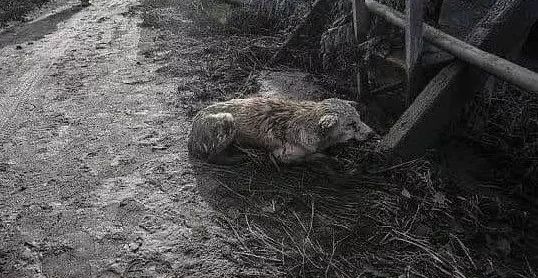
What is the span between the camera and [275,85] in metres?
6.49

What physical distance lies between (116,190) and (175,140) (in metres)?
1.17

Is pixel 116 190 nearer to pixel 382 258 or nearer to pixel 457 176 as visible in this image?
pixel 382 258

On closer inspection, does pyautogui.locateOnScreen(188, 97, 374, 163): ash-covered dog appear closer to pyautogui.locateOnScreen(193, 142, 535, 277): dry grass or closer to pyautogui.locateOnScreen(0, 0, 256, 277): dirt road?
pyautogui.locateOnScreen(193, 142, 535, 277): dry grass

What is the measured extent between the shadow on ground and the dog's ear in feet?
27.9

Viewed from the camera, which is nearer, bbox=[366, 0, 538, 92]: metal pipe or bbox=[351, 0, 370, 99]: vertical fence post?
bbox=[366, 0, 538, 92]: metal pipe

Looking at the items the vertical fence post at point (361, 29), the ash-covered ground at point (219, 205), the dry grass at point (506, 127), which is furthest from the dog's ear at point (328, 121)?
the dry grass at point (506, 127)

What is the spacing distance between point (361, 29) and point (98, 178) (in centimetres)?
390

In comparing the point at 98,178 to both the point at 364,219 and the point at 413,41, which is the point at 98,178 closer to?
the point at 364,219

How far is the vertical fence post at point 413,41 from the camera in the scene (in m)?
4.34

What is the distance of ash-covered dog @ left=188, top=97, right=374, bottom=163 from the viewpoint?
4207 mm

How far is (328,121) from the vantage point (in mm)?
4098

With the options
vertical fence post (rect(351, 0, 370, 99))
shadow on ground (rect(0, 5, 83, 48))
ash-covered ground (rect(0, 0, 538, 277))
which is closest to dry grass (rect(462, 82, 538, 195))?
ash-covered ground (rect(0, 0, 538, 277))

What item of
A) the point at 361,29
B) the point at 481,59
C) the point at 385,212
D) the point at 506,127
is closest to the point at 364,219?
the point at 385,212

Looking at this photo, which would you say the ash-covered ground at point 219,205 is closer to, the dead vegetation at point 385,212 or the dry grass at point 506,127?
the dead vegetation at point 385,212
